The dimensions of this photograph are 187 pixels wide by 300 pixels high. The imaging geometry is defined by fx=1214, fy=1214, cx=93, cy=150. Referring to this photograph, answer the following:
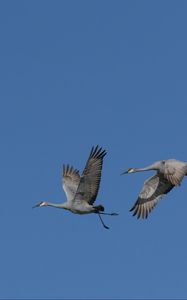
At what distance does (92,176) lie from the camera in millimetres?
42344

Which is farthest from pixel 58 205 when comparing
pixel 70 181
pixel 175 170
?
pixel 175 170

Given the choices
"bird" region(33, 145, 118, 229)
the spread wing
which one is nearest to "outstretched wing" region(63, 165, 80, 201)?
"bird" region(33, 145, 118, 229)

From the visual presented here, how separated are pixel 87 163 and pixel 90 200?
1447mm

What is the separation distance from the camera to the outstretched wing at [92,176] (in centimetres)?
4228

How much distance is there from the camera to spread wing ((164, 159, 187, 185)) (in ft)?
141

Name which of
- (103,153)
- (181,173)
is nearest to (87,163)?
(103,153)

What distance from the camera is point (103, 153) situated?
42.6m

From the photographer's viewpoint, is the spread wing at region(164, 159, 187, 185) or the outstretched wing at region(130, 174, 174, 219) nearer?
the spread wing at region(164, 159, 187, 185)

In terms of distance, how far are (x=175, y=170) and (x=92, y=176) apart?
10.1 feet

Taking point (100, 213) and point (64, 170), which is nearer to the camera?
point (100, 213)

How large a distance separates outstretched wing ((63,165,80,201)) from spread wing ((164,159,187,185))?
362cm

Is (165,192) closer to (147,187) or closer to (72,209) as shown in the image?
(147,187)

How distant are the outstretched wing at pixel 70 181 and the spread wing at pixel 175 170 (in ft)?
11.9

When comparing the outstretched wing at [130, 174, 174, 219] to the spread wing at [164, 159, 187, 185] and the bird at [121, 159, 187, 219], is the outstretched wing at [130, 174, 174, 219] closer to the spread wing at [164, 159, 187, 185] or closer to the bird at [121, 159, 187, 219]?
the bird at [121, 159, 187, 219]
